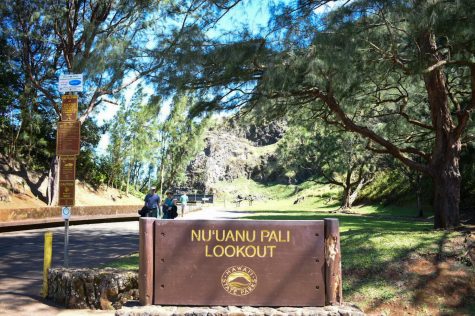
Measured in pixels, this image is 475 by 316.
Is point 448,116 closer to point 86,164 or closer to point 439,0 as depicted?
point 439,0

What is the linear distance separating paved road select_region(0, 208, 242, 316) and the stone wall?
0.54 feet

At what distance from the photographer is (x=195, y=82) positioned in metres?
7.87

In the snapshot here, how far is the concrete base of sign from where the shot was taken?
163 inches

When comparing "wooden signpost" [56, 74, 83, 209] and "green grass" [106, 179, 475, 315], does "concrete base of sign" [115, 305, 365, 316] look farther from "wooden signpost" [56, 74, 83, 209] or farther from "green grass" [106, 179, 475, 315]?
"wooden signpost" [56, 74, 83, 209]

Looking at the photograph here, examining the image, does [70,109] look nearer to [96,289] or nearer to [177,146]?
[96,289]

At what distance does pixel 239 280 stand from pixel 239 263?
0.16 meters

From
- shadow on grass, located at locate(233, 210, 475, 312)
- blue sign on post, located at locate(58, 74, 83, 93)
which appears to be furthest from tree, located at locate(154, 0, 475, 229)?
shadow on grass, located at locate(233, 210, 475, 312)

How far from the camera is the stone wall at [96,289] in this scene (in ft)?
18.9

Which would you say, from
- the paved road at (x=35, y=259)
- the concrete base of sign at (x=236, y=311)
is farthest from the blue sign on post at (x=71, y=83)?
the concrete base of sign at (x=236, y=311)

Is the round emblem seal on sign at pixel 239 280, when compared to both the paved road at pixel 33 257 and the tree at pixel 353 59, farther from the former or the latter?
the tree at pixel 353 59

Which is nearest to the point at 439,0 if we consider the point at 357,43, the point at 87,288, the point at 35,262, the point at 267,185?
the point at 357,43

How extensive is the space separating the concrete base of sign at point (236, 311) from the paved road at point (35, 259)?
1.59m

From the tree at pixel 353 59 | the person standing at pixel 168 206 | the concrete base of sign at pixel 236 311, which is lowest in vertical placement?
the concrete base of sign at pixel 236 311

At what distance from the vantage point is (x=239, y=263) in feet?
14.4
